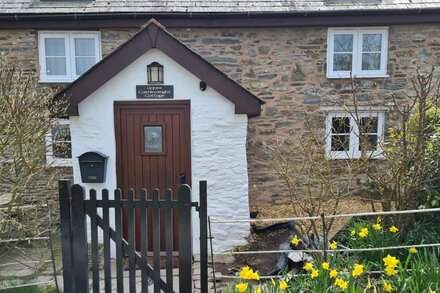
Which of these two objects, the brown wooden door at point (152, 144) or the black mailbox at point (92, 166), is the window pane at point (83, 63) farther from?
the black mailbox at point (92, 166)

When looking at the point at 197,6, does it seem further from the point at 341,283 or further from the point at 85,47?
the point at 341,283

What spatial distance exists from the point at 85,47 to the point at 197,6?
2863 millimetres

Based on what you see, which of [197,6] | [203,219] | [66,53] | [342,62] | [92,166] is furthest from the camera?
[342,62]

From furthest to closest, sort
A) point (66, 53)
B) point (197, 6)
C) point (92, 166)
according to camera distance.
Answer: point (66, 53), point (197, 6), point (92, 166)

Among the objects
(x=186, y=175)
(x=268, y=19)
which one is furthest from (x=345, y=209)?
(x=268, y=19)

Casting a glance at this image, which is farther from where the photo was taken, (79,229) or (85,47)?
(85,47)

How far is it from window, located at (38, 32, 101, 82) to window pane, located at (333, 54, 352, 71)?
5.68 meters

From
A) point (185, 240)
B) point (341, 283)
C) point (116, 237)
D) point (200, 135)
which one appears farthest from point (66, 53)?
point (341, 283)

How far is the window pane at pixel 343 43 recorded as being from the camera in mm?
9891

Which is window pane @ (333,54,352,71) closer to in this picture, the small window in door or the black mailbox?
the small window in door

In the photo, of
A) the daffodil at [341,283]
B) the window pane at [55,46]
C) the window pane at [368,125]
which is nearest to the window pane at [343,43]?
the window pane at [368,125]

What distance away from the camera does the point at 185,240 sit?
4.21 meters

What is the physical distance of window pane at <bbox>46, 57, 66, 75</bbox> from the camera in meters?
9.75

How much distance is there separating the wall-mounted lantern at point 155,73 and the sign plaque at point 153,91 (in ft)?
0.28
